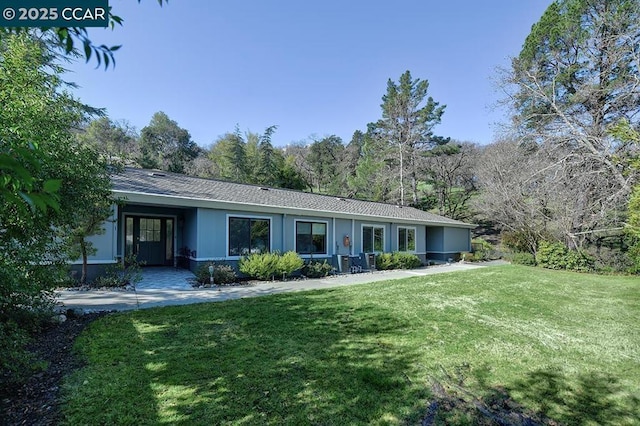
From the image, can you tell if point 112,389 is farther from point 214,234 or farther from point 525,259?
point 525,259

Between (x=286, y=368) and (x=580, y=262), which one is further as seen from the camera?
(x=580, y=262)

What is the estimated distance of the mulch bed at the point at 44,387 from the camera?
9.69ft

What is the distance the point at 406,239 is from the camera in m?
18.3

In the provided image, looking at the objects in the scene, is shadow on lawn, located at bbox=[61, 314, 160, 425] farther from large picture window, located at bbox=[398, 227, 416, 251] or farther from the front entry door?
large picture window, located at bbox=[398, 227, 416, 251]

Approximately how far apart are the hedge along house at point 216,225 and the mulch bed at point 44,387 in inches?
200

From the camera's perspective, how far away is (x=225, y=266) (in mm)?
10625

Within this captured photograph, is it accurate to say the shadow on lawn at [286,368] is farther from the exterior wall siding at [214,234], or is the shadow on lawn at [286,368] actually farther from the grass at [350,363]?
the exterior wall siding at [214,234]

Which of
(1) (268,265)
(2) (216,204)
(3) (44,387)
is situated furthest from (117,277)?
(3) (44,387)

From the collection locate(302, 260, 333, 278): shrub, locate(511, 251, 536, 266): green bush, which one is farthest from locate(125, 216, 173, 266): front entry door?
locate(511, 251, 536, 266): green bush

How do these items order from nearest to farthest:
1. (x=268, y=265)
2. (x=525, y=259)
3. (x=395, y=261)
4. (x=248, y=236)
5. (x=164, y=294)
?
(x=164, y=294), (x=268, y=265), (x=248, y=236), (x=395, y=261), (x=525, y=259)

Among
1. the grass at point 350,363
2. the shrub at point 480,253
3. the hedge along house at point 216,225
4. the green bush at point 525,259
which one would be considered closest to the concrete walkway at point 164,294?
the grass at point 350,363

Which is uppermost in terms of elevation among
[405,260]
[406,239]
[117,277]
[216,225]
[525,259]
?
[216,225]

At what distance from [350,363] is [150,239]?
39.1 ft

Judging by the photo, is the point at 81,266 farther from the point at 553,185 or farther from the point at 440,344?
the point at 553,185
